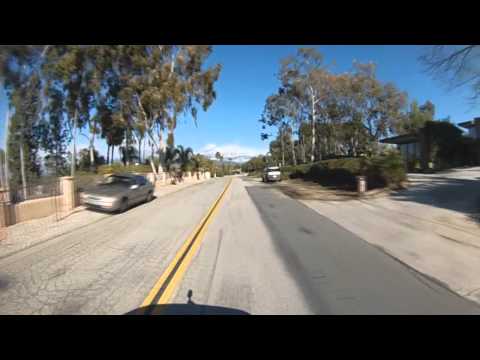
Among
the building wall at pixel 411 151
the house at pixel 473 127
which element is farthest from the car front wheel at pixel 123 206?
the house at pixel 473 127

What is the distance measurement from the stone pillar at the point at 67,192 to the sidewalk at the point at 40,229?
18.8 inches

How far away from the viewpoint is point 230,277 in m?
4.03

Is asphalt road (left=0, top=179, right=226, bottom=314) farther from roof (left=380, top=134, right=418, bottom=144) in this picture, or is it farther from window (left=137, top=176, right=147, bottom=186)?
roof (left=380, top=134, right=418, bottom=144)

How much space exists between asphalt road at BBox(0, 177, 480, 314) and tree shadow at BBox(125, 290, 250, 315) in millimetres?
23

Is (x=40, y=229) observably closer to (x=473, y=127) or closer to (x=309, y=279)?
(x=309, y=279)

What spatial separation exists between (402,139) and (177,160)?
35080 millimetres

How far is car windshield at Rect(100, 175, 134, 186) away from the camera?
41.2 ft

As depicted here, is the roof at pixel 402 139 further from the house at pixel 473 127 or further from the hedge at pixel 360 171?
the hedge at pixel 360 171

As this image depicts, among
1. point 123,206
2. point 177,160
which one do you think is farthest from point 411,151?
point 123,206

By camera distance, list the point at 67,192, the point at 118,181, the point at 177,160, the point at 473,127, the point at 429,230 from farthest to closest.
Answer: the point at 177,160, the point at 473,127, the point at 118,181, the point at 67,192, the point at 429,230
